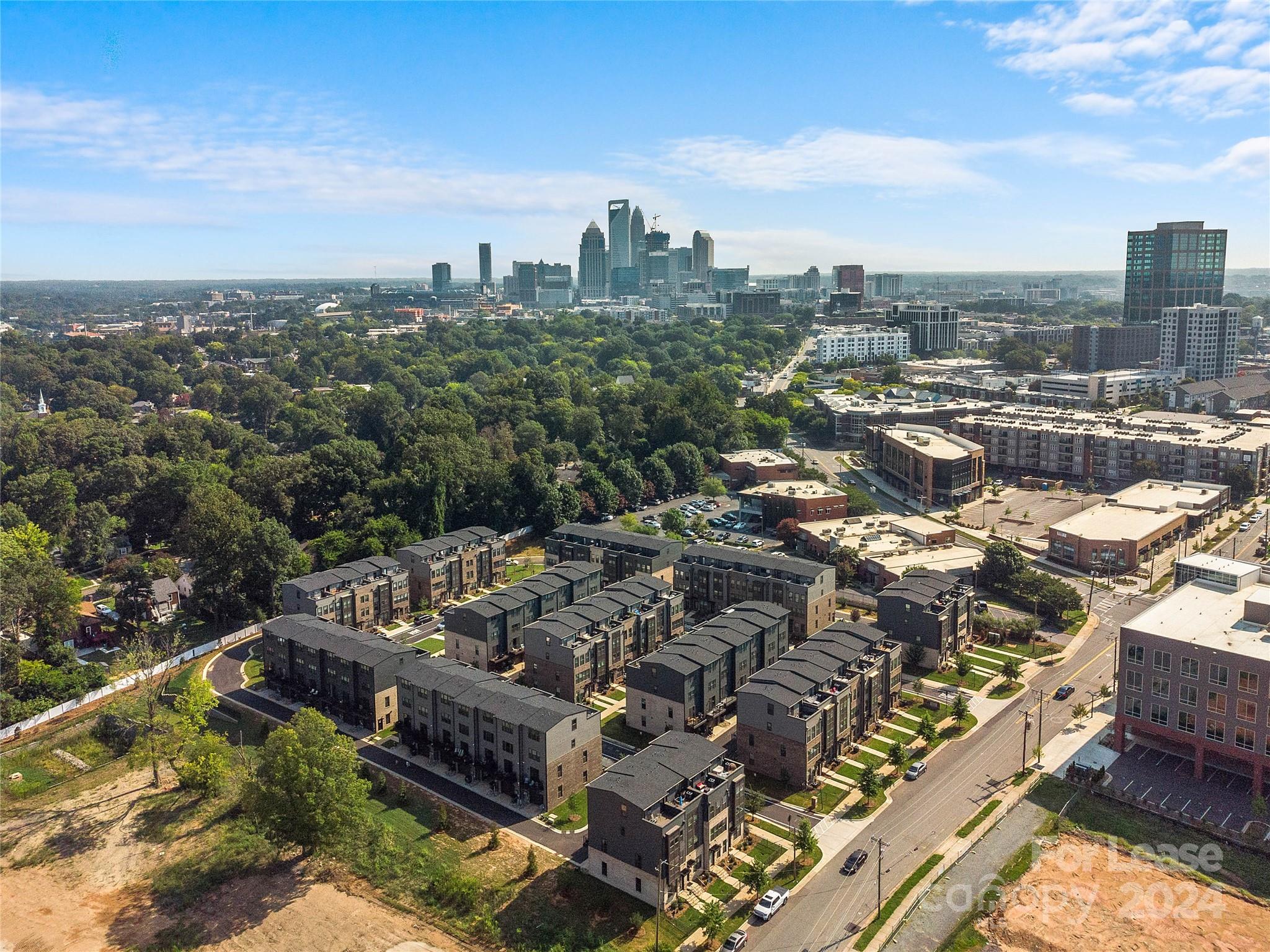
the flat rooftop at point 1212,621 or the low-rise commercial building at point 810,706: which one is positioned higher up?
the flat rooftop at point 1212,621

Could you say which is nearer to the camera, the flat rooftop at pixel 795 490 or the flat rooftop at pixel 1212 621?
the flat rooftop at pixel 1212 621

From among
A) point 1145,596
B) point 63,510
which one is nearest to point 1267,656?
point 1145,596

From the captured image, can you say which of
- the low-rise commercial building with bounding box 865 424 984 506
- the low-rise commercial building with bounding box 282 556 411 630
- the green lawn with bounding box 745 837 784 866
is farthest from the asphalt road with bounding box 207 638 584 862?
the low-rise commercial building with bounding box 865 424 984 506

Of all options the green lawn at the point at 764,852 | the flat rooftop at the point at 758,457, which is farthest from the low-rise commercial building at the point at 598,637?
the flat rooftop at the point at 758,457

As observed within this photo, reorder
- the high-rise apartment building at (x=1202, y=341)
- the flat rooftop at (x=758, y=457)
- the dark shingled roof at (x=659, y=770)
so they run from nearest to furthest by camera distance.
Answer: the dark shingled roof at (x=659, y=770), the flat rooftop at (x=758, y=457), the high-rise apartment building at (x=1202, y=341)

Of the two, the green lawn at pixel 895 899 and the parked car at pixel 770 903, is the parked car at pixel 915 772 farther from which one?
the parked car at pixel 770 903

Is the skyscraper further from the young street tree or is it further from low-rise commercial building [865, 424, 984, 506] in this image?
the young street tree

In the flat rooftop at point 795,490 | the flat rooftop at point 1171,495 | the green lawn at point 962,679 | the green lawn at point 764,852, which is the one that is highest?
the flat rooftop at point 795,490
